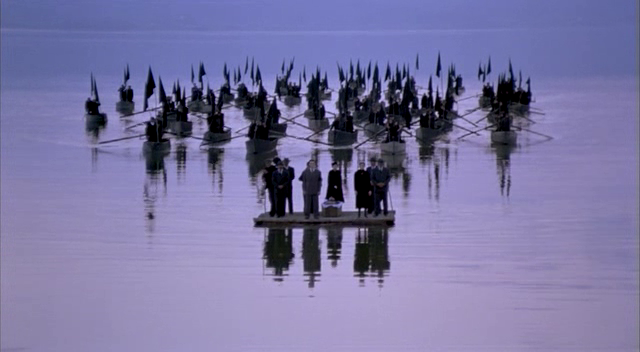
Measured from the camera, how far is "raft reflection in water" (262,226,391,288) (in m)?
26.9

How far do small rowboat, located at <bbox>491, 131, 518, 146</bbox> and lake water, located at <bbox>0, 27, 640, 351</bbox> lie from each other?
20.9 inches

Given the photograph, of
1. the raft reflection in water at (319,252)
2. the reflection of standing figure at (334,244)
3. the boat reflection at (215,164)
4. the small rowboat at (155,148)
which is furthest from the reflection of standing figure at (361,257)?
the small rowboat at (155,148)

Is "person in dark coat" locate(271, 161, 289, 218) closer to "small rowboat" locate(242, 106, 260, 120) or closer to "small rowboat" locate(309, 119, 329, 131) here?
"small rowboat" locate(309, 119, 329, 131)

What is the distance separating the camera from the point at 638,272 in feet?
89.8

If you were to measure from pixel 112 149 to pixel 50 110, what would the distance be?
24176 mm

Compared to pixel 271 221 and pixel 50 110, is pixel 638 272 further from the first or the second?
pixel 50 110

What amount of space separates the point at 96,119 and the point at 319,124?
10583 millimetres

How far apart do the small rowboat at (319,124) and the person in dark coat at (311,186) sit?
33205 millimetres

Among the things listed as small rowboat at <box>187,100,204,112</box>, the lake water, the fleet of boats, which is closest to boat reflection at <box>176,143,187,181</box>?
the lake water

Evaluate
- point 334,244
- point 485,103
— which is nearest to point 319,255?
point 334,244

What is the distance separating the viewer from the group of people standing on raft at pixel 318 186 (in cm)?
3020

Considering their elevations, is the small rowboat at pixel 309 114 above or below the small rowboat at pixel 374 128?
above

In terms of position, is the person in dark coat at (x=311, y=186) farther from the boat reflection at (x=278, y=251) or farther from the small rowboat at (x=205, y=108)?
the small rowboat at (x=205, y=108)

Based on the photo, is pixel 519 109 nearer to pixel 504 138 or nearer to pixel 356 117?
pixel 356 117
